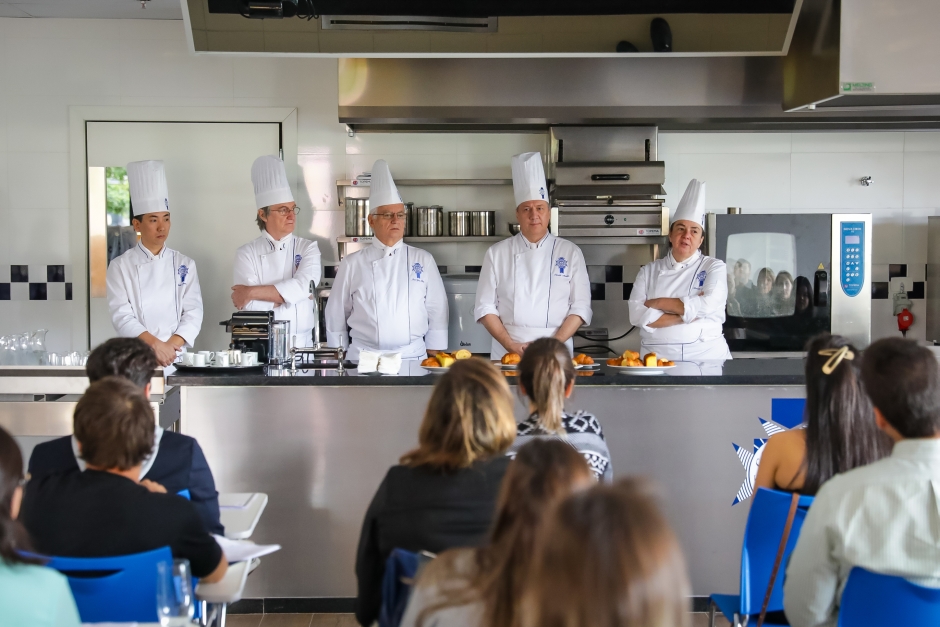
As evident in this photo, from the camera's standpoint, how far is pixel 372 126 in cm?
481

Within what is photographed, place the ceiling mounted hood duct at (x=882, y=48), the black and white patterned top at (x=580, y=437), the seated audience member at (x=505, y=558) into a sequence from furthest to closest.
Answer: the ceiling mounted hood duct at (x=882, y=48) → the black and white patterned top at (x=580, y=437) → the seated audience member at (x=505, y=558)

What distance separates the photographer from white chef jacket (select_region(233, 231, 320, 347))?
4246 millimetres

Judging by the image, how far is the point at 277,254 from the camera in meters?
4.32

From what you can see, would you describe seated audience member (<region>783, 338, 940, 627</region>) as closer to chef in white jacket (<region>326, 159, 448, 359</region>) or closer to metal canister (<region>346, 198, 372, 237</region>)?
chef in white jacket (<region>326, 159, 448, 359</region>)

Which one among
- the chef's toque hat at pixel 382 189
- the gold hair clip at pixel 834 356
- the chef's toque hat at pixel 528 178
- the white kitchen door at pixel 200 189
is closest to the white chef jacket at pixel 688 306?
the chef's toque hat at pixel 528 178

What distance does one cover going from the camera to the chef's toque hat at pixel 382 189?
424 centimetres

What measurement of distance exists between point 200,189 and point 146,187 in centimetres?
67

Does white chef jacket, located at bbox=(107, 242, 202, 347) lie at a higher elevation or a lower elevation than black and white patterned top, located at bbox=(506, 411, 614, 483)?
higher

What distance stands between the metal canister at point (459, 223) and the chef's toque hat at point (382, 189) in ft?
1.90

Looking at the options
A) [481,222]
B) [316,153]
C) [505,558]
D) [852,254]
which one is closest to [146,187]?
[316,153]

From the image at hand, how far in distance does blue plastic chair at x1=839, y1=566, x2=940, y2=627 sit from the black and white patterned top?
69 centimetres

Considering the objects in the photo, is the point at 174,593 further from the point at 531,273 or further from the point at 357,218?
the point at 357,218

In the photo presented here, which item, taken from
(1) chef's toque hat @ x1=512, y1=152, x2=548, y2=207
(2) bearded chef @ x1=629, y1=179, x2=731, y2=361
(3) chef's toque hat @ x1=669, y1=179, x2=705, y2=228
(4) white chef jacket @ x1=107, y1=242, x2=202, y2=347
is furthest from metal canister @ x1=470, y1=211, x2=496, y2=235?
(4) white chef jacket @ x1=107, y1=242, x2=202, y2=347

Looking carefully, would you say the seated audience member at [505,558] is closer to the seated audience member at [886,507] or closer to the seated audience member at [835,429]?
the seated audience member at [886,507]
